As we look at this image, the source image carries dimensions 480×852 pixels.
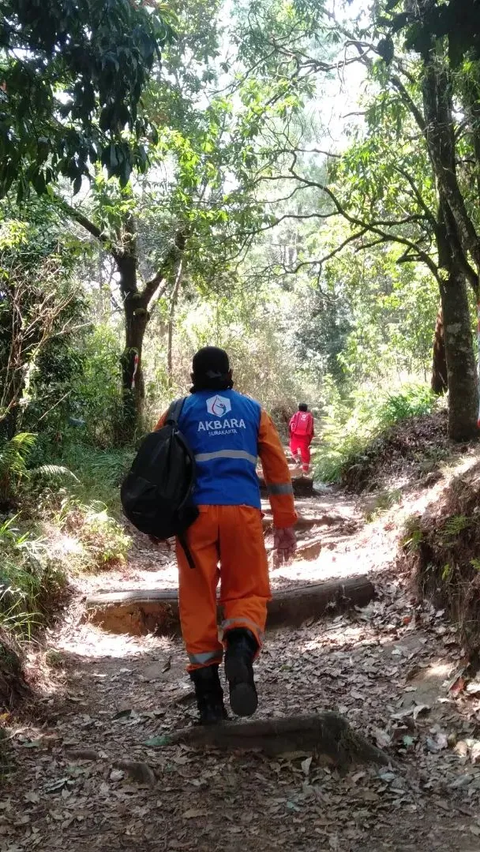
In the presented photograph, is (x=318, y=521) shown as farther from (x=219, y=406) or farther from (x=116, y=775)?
(x=116, y=775)

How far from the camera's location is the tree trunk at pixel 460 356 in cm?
1008

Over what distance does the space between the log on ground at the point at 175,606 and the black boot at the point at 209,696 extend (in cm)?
218

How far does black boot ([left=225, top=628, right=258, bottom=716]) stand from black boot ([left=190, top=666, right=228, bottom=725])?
206 mm

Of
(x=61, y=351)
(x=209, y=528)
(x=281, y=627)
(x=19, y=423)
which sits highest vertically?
(x=61, y=351)

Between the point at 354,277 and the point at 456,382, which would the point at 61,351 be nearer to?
the point at 456,382

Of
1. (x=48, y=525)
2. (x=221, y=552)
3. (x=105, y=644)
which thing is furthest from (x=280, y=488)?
(x=48, y=525)

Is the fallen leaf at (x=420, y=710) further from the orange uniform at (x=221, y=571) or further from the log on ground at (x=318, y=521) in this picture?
the log on ground at (x=318, y=521)

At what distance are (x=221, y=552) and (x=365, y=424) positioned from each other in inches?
462

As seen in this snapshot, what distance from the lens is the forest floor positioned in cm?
298

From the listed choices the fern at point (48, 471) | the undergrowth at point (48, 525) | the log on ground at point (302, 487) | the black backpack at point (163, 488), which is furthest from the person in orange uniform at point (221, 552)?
the log on ground at point (302, 487)

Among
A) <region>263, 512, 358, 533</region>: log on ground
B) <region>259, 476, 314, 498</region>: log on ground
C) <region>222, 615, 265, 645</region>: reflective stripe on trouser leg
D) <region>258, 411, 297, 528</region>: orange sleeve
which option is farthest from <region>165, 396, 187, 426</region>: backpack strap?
<region>259, 476, 314, 498</region>: log on ground

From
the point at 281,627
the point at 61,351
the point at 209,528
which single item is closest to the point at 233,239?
the point at 61,351

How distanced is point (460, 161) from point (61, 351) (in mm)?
5941

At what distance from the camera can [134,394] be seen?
46.2 feet
